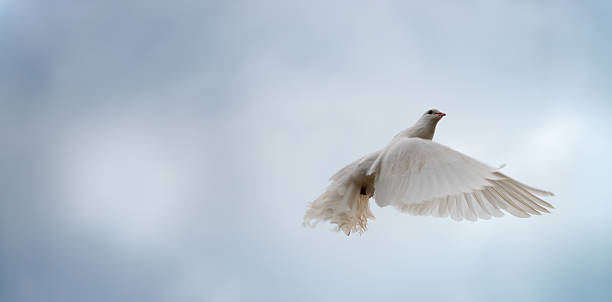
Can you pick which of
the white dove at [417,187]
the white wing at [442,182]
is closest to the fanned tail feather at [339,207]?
the white dove at [417,187]

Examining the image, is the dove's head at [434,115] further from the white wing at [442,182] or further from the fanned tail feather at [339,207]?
the fanned tail feather at [339,207]

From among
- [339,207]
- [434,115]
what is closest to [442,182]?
[339,207]

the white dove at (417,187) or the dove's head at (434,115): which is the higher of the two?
the dove's head at (434,115)

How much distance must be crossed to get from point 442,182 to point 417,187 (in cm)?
22

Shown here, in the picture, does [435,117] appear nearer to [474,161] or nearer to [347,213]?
[474,161]

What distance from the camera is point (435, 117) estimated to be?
216 inches

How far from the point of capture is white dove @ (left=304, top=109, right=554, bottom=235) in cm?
408

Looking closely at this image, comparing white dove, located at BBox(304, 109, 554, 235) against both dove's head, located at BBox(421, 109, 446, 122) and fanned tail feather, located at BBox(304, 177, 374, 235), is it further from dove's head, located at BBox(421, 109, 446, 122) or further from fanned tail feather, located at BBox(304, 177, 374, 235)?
dove's head, located at BBox(421, 109, 446, 122)

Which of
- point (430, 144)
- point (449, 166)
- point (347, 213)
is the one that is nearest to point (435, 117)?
point (430, 144)

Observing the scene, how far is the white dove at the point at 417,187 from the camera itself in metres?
4.08

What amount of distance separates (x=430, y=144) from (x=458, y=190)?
28.7 inches

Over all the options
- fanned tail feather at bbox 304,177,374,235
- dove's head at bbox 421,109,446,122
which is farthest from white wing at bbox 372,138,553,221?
dove's head at bbox 421,109,446,122

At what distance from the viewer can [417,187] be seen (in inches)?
164

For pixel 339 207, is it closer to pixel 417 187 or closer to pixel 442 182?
pixel 417 187
